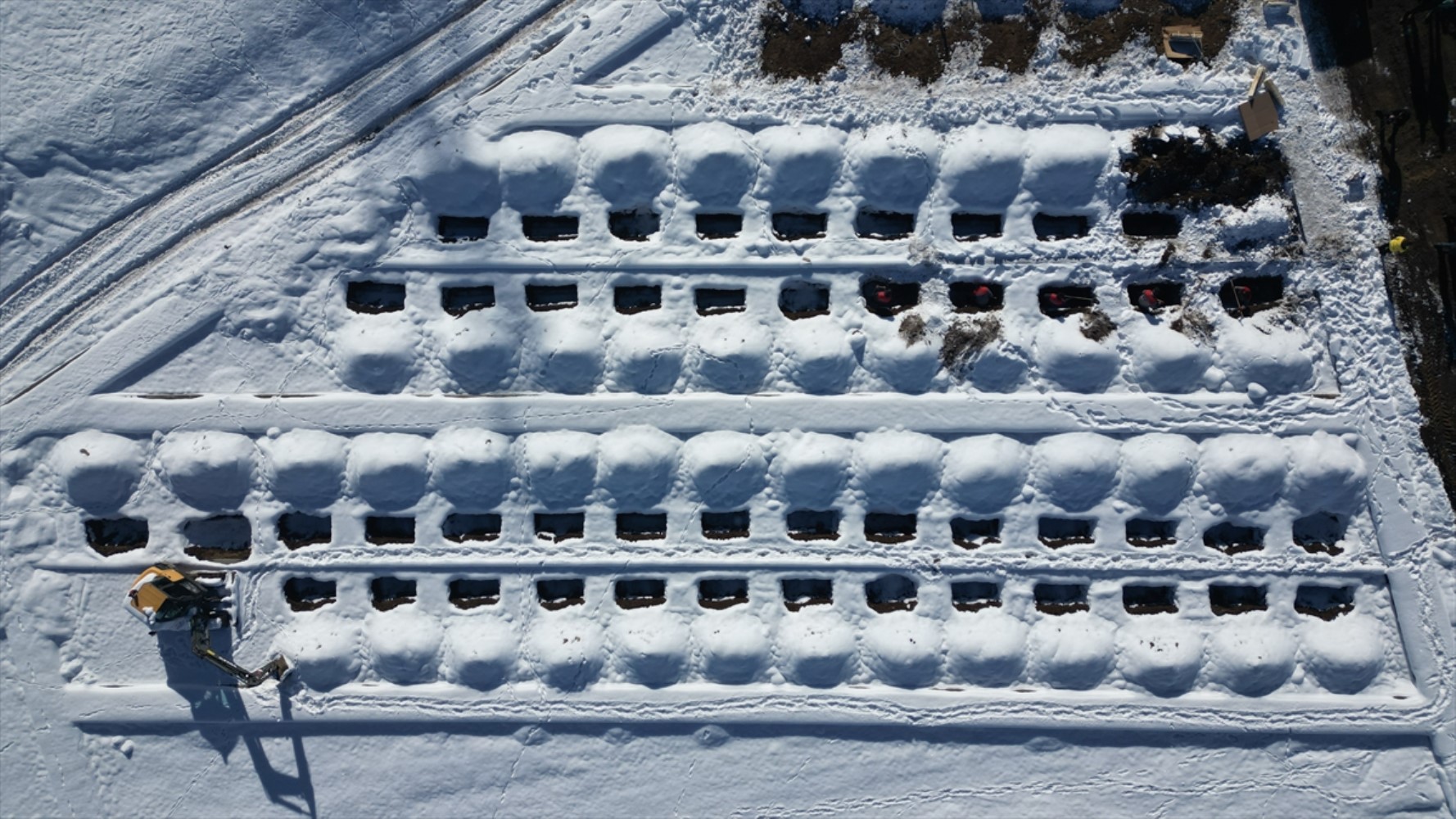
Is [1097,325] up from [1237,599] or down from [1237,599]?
up

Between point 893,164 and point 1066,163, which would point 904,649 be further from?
point 1066,163

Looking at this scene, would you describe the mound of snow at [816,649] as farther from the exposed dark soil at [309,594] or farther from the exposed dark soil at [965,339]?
the exposed dark soil at [309,594]

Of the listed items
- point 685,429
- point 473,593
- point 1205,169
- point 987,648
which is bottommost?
point 987,648

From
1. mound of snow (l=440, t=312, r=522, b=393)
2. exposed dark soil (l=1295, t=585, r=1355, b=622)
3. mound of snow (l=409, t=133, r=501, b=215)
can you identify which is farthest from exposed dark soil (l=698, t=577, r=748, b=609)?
exposed dark soil (l=1295, t=585, r=1355, b=622)

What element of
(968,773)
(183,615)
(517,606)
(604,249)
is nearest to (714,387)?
(604,249)

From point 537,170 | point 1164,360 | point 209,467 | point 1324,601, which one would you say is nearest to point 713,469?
point 537,170

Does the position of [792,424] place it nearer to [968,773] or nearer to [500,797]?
[968,773]

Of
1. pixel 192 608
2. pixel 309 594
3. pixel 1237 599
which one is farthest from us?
pixel 309 594

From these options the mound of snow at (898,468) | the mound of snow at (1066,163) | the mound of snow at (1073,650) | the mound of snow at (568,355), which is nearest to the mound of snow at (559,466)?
the mound of snow at (568,355)
